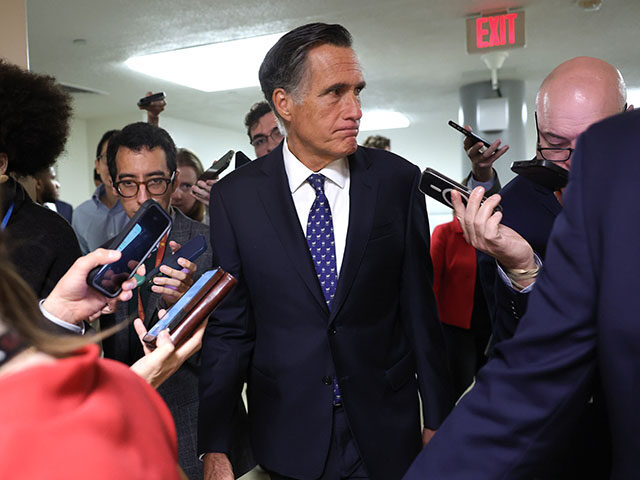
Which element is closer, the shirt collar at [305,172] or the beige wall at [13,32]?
the shirt collar at [305,172]

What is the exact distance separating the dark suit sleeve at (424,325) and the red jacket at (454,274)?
170 cm

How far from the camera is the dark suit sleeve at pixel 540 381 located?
804 millimetres

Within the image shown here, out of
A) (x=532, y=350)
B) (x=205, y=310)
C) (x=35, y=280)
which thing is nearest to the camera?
(x=532, y=350)

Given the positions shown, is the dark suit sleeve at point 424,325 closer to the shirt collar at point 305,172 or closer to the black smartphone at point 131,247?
the shirt collar at point 305,172

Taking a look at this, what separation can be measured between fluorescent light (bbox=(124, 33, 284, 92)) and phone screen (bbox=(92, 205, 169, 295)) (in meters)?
5.28

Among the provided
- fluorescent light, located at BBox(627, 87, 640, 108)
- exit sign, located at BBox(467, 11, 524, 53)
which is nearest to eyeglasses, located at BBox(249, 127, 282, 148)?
Answer: exit sign, located at BBox(467, 11, 524, 53)

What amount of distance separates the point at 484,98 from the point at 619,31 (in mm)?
2209

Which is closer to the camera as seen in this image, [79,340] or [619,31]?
[79,340]

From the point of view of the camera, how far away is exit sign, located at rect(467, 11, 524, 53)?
5.51 metres

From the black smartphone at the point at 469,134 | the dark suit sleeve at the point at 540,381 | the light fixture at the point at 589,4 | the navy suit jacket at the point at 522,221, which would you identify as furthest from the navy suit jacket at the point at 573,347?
the light fixture at the point at 589,4

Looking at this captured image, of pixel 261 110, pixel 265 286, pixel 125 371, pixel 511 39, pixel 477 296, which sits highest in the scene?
pixel 511 39

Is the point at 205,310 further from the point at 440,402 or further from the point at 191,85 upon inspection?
the point at 191,85

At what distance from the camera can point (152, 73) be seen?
7.76 meters

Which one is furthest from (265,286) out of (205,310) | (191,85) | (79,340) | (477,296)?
(191,85)
